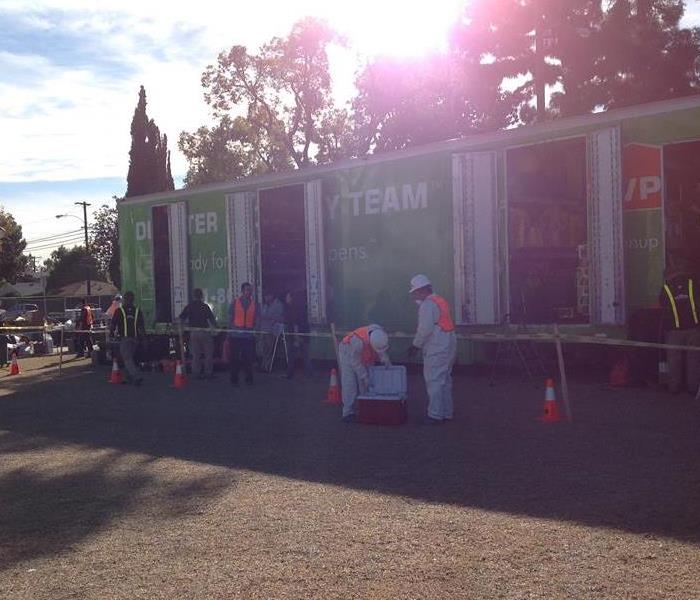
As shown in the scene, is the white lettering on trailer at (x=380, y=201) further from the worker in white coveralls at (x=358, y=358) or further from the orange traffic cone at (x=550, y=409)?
the orange traffic cone at (x=550, y=409)

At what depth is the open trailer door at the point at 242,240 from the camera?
15766mm

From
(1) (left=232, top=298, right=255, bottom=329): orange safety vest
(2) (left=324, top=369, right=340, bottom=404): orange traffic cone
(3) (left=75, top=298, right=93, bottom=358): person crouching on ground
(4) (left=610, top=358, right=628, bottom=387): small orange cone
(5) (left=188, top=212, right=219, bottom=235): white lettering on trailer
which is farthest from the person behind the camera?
(3) (left=75, top=298, right=93, bottom=358): person crouching on ground

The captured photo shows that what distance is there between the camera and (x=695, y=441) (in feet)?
26.0

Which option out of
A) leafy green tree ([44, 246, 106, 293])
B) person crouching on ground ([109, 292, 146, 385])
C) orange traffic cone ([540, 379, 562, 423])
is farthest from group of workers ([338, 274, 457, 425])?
leafy green tree ([44, 246, 106, 293])

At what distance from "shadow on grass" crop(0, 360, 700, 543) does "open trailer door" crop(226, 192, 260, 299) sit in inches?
129

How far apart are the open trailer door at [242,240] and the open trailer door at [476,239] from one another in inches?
188

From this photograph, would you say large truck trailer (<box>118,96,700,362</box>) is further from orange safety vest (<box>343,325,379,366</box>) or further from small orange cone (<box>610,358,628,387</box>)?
orange safety vest (<box>343,325,379,366</box>)

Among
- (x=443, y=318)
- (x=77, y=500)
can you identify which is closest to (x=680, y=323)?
(x=443, y=318)

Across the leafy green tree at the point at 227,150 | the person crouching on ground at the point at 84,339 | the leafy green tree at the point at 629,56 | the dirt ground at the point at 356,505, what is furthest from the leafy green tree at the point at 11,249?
the dirt ground at the point at 356,505

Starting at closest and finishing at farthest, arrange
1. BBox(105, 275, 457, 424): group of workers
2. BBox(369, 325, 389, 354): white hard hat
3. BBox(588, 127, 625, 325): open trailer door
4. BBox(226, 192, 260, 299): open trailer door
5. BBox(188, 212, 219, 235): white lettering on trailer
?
BBox(369, 325, 389, 354): white hard hat
BBox(105, 275, 457, 424): group of workers
BBox(588, 127, 625, 325): open trailer door
BBox(226, 192, 260, 299): open trailer door
BBox(188, 212, 219, 235): white lettering on trailer

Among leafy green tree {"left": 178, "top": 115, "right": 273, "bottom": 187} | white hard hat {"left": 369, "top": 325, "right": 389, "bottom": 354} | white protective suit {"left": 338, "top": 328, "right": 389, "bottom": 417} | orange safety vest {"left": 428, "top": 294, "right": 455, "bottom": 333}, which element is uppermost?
leafy green tree {"left": 178, "top": 115, "right": 273, "bottom": 187}

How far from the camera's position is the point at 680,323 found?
10.5 m

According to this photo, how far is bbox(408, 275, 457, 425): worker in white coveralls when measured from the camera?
931 cm

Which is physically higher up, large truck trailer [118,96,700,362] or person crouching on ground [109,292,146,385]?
large truck trailer [118,96,700,362]
